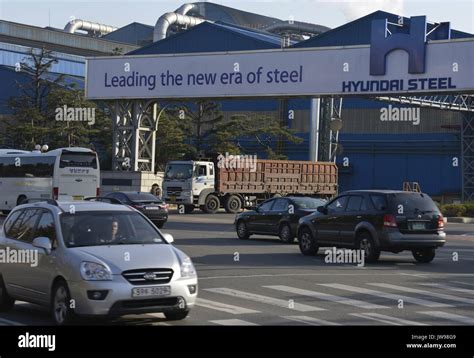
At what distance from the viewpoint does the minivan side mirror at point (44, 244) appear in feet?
38.7

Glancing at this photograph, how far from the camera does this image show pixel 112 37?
118 meters

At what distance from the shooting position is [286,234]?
1064 inches

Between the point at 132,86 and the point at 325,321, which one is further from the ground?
the point at 132,86

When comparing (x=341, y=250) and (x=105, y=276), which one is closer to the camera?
(x=105, y=276)

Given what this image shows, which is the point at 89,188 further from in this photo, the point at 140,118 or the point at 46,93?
the point at 46,93

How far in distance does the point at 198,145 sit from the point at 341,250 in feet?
146

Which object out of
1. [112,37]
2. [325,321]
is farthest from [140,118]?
[112,37]

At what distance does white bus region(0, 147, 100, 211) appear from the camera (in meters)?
41.3

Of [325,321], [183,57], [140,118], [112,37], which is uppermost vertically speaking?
[112,37]

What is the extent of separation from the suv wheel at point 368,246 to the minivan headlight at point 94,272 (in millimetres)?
10782

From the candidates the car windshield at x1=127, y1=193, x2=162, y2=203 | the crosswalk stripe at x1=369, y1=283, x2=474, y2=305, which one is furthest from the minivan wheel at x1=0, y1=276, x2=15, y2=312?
the car windshield at x1=127, y1=193, x2=162, y2=203
